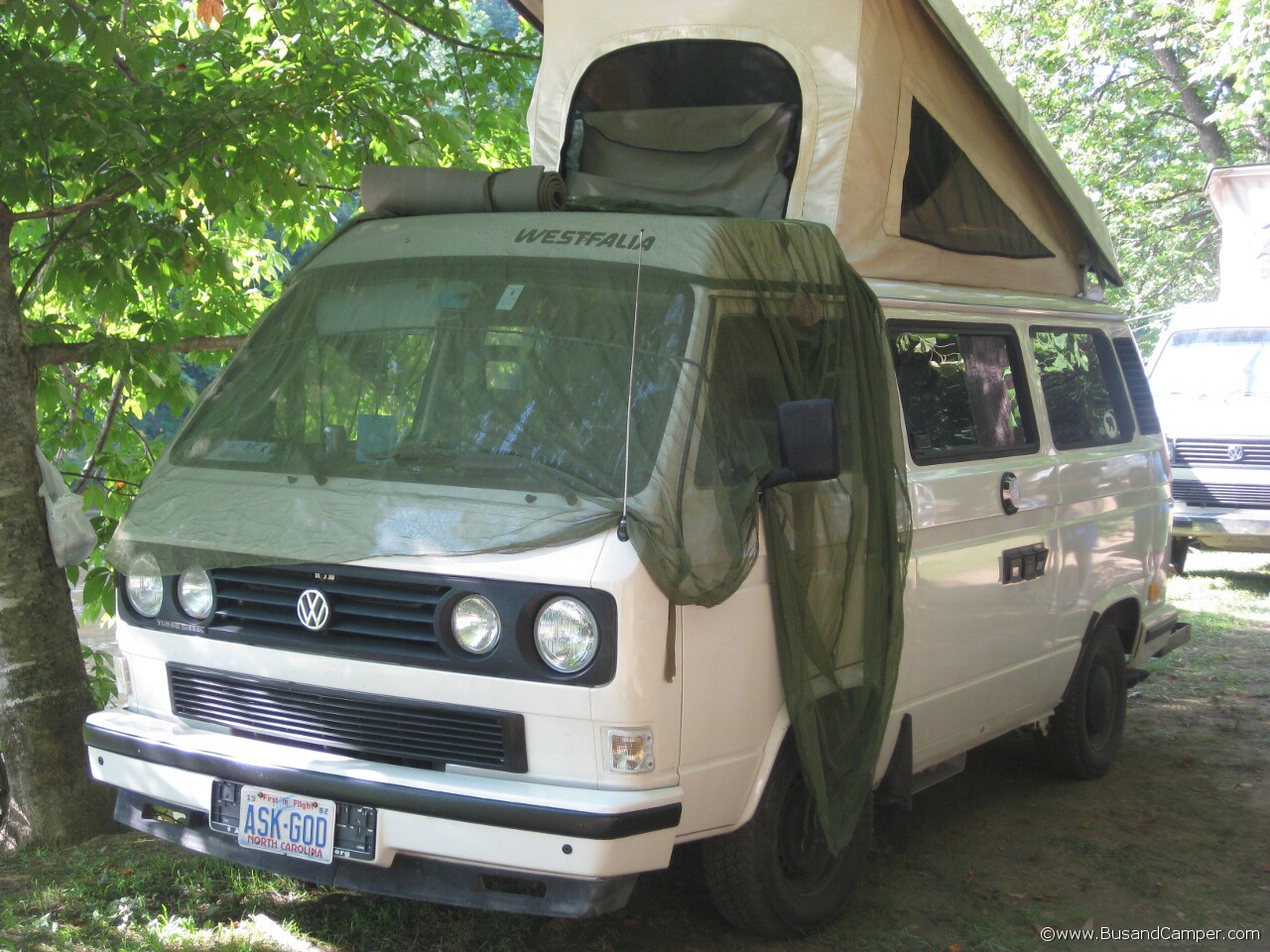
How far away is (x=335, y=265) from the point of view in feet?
15.7

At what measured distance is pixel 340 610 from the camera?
12.8ft

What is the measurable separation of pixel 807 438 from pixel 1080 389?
2.97m

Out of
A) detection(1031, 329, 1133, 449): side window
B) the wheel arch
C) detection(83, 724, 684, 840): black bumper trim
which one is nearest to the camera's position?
detection(83, 724, 684, 840): black bumper trim

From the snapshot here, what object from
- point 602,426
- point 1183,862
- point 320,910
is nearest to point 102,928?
point 320,910

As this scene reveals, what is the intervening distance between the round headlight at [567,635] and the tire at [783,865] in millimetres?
882

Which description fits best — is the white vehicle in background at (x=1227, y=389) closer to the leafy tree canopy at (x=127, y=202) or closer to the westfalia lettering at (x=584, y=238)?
the leafy tree canopy at (x=127, y=202)

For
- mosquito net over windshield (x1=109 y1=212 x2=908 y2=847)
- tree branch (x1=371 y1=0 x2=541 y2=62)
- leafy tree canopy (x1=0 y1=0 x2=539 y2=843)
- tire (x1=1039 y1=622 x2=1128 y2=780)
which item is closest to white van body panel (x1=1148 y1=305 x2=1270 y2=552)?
tire (x1=1039 y1=622 x2=1128 y2=780)

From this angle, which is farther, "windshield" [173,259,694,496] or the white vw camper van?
"windshield" [173,259,694,496]

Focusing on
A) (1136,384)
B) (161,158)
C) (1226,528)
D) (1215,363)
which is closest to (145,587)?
(161,158)

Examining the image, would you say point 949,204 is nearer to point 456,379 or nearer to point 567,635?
point 456,379

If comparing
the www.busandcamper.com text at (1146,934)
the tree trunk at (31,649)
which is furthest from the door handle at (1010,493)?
the tree trunk at (31,649)

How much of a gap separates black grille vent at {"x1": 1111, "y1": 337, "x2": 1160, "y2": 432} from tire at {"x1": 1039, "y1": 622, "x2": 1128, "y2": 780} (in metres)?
1.10

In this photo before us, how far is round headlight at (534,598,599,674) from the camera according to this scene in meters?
3.65

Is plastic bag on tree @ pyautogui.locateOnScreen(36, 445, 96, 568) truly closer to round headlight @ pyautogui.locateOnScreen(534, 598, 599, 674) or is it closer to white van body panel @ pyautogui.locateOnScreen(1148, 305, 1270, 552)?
round headlight @ pyautogui.locateOnScreen(534, 598, 599, 674)
